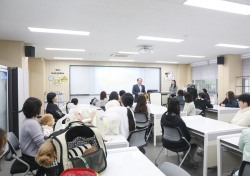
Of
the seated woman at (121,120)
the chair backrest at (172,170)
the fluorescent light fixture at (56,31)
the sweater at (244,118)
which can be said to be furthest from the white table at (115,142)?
the fluorescent light fixture at (56,31)

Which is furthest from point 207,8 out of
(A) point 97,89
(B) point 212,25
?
(A) point 97,89

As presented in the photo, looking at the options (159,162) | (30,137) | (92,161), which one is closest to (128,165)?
(92,161)

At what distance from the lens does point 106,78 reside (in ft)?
32.4

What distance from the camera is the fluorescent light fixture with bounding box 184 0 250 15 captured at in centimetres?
264

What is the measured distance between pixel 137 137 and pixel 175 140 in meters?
0.60

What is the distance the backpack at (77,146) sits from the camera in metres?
1.29

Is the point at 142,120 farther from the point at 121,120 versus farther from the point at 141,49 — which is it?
the point at 141,49

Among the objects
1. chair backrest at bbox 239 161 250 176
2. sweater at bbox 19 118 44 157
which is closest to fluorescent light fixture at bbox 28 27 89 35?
sweater at bbox 19 118 44 157

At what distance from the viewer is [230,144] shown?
2215 millimetres

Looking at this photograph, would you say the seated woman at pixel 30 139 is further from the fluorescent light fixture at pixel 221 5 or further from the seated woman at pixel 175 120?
the fluorescent light fixture at pixel 221 5

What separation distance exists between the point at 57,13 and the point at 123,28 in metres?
1.38

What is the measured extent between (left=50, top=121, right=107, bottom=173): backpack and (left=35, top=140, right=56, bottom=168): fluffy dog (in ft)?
0.18

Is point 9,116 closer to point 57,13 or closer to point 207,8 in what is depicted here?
point 57,13

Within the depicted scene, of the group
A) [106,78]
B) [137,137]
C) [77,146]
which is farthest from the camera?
[106,78]
